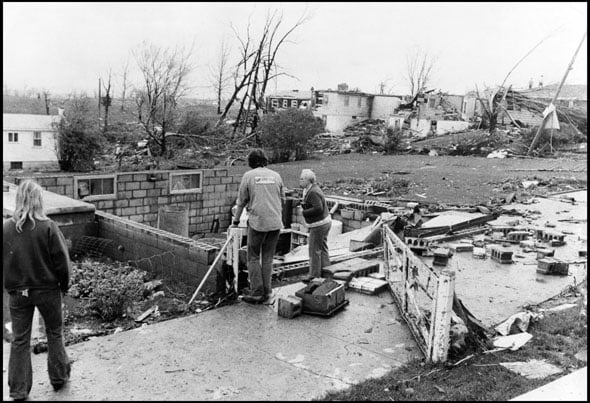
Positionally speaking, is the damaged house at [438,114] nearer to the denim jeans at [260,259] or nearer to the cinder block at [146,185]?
the cinder block at [146,185]

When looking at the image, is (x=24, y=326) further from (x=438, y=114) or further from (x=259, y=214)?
(x=438, y=114)

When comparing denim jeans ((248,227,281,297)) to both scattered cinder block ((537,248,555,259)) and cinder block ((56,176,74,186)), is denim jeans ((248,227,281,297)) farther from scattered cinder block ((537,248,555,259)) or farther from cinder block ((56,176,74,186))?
cinder block ((56,176,74,186))

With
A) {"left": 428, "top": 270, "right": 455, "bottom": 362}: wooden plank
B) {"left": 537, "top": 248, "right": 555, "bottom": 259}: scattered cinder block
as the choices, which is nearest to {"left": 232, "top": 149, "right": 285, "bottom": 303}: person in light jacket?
{"left": 428, "top": 270, "right": 455, "bottom": 362}: wooden plank

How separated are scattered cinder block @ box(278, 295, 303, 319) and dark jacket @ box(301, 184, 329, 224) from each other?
1.44m

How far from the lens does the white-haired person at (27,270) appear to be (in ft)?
13.5

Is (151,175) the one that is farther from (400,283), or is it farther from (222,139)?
(222,139)

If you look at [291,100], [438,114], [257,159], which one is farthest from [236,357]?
[291,100]

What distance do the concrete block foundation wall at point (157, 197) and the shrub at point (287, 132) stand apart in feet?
45.3

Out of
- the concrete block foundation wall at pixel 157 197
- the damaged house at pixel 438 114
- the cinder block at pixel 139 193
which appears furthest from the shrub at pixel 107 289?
the damaged house at pixel 438 114

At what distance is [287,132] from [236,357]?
87.0ft

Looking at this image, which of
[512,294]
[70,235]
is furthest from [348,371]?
[70,235]

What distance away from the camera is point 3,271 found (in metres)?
4.13

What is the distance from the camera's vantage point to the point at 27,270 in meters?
4.12

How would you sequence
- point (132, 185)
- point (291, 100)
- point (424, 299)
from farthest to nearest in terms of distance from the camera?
point (291, 100) < point (132, 185) < point (424, 299)
